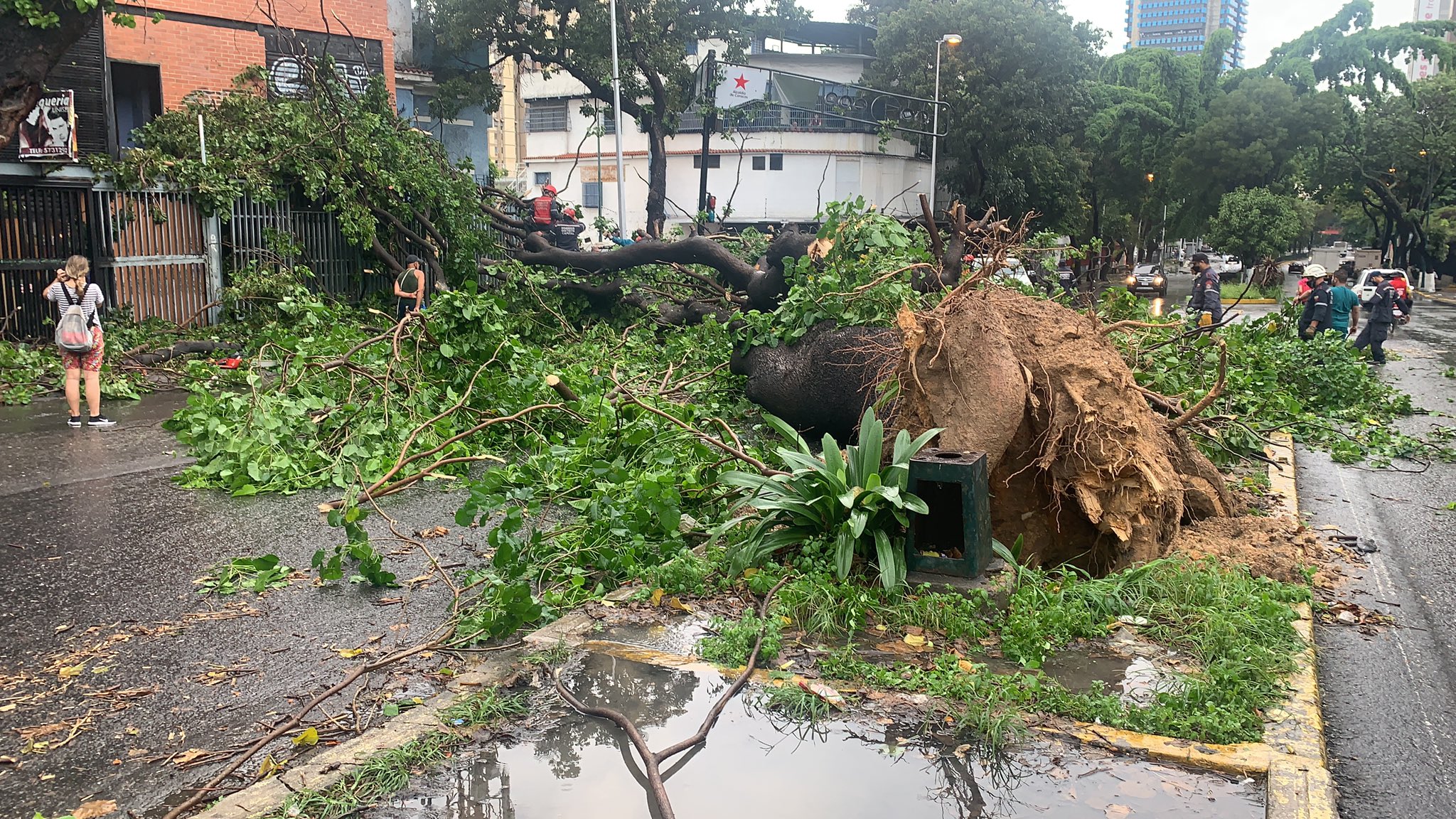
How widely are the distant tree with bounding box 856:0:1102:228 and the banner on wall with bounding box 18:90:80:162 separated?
116 ft

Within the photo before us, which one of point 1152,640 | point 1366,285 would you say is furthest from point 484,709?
point 1366,285

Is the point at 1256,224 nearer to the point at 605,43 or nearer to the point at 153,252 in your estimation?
the point at 605,43

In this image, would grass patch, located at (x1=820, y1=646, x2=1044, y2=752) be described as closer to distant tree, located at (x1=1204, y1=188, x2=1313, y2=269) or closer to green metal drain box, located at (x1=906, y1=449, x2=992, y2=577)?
green metal drain box, located at (x1=906, y1=449, x2=992, y2=577)

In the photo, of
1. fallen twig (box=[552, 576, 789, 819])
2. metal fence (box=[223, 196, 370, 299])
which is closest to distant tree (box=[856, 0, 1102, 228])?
metal fence (box=[223, 196, 370, 299])

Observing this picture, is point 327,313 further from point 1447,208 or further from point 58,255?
point 1447,208

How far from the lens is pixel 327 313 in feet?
37.0

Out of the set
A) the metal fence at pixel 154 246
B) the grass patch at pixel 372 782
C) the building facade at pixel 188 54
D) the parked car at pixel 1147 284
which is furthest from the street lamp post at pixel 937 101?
the grass patch at pixel 372 782

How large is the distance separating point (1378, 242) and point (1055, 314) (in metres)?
67.6

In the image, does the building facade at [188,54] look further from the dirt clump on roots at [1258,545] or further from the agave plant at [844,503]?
the dirt clump on roots at [1258,545]

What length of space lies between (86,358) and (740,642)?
8.70 m

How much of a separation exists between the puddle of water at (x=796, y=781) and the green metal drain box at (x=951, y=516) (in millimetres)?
1620

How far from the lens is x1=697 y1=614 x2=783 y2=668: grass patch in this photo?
190 inches

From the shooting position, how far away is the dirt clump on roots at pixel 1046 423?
612cm

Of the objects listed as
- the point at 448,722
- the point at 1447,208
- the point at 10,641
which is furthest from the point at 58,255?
the point at 1447,208
